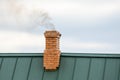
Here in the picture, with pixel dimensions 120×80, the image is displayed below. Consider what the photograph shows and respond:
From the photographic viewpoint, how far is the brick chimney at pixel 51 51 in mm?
17078

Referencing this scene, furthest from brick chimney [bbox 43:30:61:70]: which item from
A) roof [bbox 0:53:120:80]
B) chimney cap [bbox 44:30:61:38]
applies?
roof [bbox 0:53:120:80]

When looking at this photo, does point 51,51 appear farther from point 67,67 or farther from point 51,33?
point 67,67

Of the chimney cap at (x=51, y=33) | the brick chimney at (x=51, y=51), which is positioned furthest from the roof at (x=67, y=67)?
the chimney cap at (x=51, y=33)

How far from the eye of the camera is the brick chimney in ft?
56.0

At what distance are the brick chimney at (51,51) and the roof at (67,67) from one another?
0.27 m

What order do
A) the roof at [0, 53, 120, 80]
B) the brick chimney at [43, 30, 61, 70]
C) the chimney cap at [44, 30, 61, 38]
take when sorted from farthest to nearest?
the chimney cap at [44, 30, 61, 38]
the brick chimney at [43, 30, 61, 70]
the roof at [0, 53, 120, 80]

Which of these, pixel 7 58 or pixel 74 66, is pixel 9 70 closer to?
pixel 7 58

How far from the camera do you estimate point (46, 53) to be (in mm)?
17172

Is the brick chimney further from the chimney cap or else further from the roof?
the roof

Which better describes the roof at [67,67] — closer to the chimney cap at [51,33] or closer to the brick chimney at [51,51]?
the brick chimney at [51,51]

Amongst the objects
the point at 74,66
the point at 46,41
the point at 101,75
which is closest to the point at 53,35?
the point at 46,41

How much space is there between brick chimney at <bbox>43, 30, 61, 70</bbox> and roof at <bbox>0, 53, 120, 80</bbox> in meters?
0.27

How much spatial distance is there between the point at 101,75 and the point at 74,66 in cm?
127

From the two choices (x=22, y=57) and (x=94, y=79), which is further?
(x=22, y=57)
